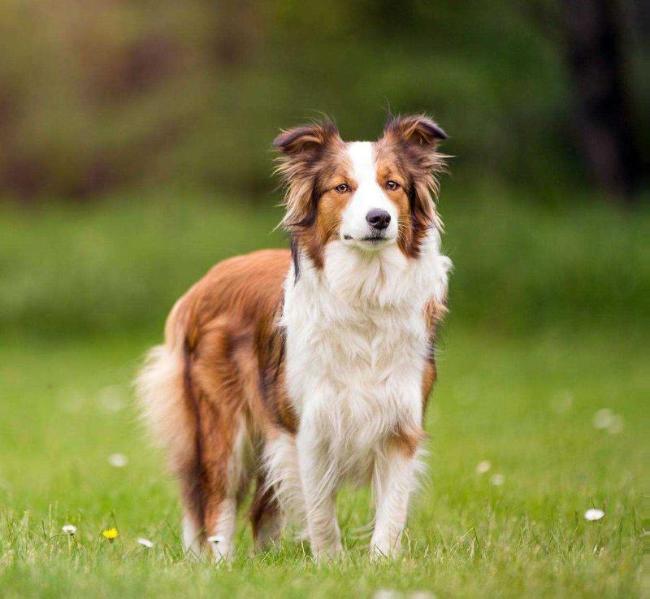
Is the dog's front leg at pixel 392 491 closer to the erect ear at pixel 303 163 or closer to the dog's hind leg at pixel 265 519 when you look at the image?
the dog's hind leg at pixel 265 519

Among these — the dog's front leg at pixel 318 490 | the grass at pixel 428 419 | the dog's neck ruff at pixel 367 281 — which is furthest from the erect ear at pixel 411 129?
the grass at pixel 428 419

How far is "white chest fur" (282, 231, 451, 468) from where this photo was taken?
17.0 feet

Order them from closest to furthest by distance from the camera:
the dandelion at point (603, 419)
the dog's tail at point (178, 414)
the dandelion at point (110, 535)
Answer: the dandelion at point (110, 535) < the dog's tail at point (178, 414) < the dandelion at point (603, 419)

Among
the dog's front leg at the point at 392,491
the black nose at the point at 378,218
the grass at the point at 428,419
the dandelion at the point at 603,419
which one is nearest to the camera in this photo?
the grass at the point at 428,419

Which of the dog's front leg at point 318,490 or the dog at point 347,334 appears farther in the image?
the dog's front leg at point 318,490

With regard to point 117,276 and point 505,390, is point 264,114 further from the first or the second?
point 505,390

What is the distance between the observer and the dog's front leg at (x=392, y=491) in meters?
5.17

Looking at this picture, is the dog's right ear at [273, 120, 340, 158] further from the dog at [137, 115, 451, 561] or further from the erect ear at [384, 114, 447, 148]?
the erect ear at [384, 114, 447, 148]

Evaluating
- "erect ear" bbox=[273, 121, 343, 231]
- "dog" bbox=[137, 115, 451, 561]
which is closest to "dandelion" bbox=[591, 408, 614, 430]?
"dog" bbox=[137, 115, 451, 561]

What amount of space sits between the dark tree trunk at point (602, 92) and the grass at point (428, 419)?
48.0 inches

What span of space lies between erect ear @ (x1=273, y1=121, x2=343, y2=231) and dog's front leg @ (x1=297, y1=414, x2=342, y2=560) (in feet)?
3.03

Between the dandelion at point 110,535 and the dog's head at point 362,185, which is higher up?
the dog's head at point 362,185

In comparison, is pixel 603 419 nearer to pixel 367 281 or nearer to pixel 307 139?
pixel 367 281

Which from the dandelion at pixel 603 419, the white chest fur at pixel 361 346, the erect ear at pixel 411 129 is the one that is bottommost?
the dandelion at pixel 603 419
